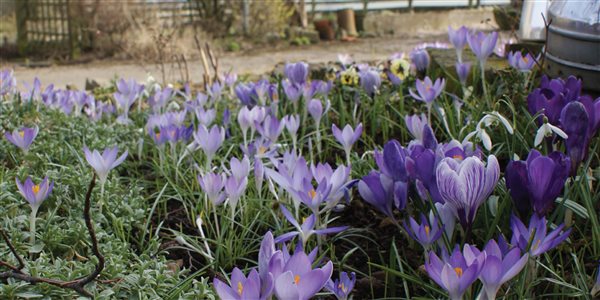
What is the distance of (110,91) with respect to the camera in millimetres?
4844

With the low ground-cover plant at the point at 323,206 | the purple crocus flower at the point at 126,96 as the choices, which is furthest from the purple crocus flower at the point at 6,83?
the purple crocus flower at the point at 126,96

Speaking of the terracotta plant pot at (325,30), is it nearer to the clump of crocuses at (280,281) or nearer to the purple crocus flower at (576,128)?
the purple crocus flower at (576,128)

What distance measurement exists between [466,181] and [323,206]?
2.42 feet

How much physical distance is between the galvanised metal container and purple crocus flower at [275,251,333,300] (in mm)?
1682

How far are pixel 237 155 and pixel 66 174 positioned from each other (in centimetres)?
63

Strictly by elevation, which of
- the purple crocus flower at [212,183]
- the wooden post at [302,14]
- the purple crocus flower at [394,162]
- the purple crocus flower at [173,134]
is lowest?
the wooden post at [302,14]

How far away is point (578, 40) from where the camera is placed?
8.41 ft

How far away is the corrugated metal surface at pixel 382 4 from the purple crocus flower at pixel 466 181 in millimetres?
10854

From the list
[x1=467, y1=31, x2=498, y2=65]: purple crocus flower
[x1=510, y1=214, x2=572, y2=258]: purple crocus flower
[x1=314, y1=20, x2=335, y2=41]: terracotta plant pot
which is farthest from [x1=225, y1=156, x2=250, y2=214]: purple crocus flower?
[x1=314, y1=20, x2=335, y2=41]: terracotta plant pot

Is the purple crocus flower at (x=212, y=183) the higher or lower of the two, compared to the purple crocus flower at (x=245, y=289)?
lower

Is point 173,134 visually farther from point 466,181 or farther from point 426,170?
point 466,181

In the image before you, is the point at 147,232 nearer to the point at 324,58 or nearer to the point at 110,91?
the point at 110,91

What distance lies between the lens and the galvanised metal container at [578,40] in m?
2.50

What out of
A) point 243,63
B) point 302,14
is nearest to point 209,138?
point 243,63
